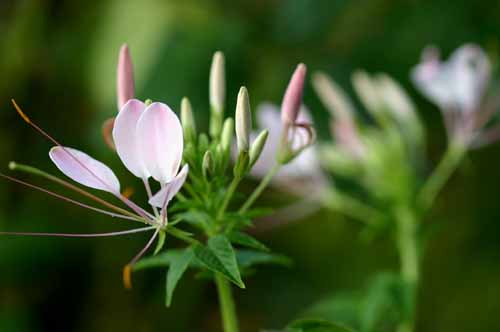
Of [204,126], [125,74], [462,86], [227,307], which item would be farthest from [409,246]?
[204,126]

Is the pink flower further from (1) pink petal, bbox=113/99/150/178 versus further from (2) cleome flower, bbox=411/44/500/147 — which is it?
(2) cleome flower, bbox=411/44/500/147

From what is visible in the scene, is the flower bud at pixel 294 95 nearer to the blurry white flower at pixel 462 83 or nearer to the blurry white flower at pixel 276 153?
the blurry white flower at pixel 276 153

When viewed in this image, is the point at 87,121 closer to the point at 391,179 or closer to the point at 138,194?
the point at 138,194

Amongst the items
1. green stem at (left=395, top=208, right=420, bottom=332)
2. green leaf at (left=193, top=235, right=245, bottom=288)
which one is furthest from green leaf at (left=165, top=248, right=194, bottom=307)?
green stem at (left=395, top=208, right=420, bottom=332)

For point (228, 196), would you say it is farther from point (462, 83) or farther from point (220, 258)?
point (462, 83)

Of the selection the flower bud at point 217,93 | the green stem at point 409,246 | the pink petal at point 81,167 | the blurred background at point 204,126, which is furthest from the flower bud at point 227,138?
the blurred background at point 204,126

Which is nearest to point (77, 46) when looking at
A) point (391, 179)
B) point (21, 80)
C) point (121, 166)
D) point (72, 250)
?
point (21, 80)
